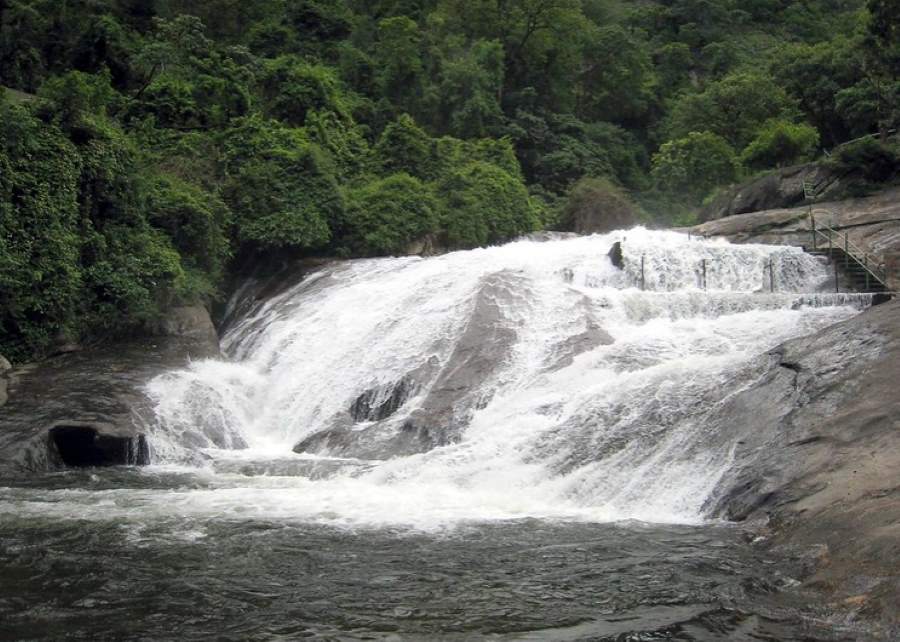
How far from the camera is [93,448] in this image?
52.6 feet

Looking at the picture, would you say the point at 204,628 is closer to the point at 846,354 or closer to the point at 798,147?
the point at 846,354

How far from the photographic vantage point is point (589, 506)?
11734 mm

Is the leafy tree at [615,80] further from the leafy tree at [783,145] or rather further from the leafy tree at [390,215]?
the leafy tree at [390,215]

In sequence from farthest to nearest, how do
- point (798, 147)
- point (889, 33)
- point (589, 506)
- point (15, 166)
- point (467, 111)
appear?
point (467, 111), point (798, 147), point (889, 33), point (15, 166), point (589, 506)

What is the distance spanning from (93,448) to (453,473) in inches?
269

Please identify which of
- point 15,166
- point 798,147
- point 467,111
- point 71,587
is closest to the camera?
point 71,587

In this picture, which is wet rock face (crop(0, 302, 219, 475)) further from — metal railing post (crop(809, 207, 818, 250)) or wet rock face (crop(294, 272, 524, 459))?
metal railing post (crop(809, 207, 818, 250))

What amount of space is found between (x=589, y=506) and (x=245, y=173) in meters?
18.9

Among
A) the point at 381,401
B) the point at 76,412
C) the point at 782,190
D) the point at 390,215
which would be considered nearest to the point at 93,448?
the point at 76,412

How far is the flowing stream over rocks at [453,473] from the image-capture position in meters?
7.80

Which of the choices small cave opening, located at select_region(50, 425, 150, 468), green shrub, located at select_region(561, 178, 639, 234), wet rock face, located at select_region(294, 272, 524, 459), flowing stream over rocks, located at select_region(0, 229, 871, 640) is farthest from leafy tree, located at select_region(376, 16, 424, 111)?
small cave opening, located at select_region(50, 425, 150, 468)

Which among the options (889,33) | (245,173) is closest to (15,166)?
(245,173)

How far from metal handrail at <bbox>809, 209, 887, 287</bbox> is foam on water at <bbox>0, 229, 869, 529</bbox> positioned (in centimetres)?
81

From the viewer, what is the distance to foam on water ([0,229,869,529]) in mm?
11977
